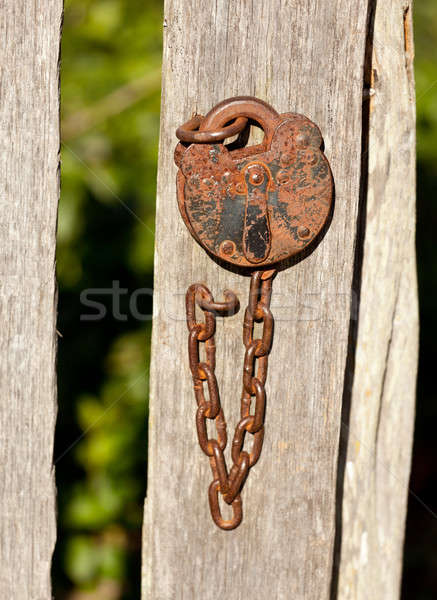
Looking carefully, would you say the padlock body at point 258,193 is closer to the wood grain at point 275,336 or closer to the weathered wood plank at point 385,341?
the wood grain at point 275,336

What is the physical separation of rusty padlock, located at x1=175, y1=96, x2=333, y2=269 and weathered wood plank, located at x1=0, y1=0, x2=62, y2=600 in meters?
0.27

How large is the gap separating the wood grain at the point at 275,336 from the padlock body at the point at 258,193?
0.19ft

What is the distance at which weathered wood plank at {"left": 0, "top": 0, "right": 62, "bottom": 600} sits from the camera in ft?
3.88

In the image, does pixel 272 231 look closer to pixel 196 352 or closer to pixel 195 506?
pixel 196 352

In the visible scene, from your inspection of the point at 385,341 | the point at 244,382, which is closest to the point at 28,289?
the point at 244,382

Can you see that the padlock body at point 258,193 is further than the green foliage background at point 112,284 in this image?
No

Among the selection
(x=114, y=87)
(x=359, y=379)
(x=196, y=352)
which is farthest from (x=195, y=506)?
(x=114, y=87)

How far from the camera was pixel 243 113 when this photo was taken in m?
1.14

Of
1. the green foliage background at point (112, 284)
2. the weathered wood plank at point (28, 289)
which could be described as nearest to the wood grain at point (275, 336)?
the weathered wood plank at point (28, 289)

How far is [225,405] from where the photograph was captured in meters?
1.26

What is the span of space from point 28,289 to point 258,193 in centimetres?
47

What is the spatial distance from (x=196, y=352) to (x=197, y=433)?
0.16 m

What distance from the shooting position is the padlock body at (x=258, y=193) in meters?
1.14

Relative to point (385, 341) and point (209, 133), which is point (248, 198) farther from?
point (385, 341)
